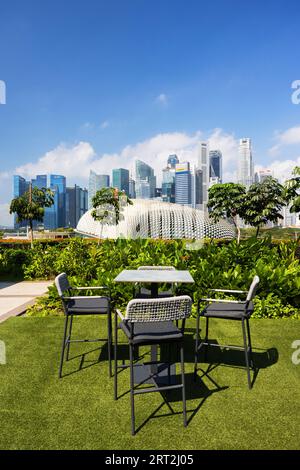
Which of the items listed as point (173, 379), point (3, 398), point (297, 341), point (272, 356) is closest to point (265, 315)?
point (297, 341)

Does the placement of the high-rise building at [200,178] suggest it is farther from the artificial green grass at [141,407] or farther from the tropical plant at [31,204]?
the artificial green grass at [141,407]

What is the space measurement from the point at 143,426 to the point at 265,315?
348cm

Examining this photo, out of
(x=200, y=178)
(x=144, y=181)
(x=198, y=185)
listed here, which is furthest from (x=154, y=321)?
(x=144, y=181)

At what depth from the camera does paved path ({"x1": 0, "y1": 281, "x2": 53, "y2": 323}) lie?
231 inches

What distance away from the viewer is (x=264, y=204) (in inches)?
1098

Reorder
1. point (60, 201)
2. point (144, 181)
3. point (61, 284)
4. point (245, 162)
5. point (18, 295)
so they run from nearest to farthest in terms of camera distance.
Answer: point (61, 284) → point (18, 295) → point (245, 162) → point (144, 181) → point (60, 201)

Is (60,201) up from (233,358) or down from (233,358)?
up

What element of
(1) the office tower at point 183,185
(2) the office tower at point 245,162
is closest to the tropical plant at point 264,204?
(2) the office tower at point 245,162

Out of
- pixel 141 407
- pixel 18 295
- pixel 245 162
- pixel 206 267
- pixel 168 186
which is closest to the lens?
pixel 141 407

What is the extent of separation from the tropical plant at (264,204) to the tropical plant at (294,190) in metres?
13.8

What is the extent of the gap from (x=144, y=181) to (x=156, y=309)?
4922 inches

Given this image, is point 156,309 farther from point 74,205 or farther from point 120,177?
point 74,205

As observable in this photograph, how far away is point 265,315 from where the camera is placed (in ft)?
17.5

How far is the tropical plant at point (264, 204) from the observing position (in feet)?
88.7
